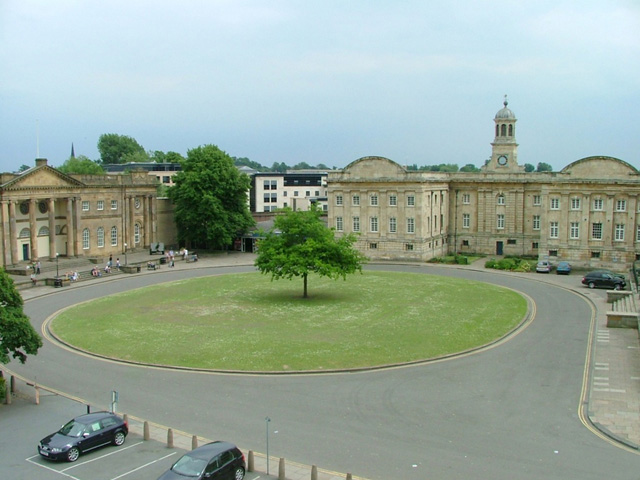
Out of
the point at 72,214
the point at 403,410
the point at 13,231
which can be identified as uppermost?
the point at 72,214

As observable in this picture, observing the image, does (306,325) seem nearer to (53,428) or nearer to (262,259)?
(262,259)

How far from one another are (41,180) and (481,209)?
2045 inches

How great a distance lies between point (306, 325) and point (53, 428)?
65.0 feet

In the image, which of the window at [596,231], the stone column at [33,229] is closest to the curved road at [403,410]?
the window at [596,231]

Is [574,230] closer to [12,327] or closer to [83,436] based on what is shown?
[12,327]

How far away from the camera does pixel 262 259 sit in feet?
174

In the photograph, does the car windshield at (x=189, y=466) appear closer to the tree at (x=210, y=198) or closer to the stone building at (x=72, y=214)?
the stone building at (x=72, y=214)

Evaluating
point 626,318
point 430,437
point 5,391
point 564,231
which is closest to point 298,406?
point 430,437

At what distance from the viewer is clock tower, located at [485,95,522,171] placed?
85.6 metres

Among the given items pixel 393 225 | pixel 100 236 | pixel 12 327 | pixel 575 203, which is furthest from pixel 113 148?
pixel 12 327

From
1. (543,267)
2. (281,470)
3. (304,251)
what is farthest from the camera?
(543,267)

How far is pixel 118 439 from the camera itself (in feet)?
79.8

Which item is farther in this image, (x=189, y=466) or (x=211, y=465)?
(x=189, y=466)

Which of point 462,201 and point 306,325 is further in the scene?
point 462,201
